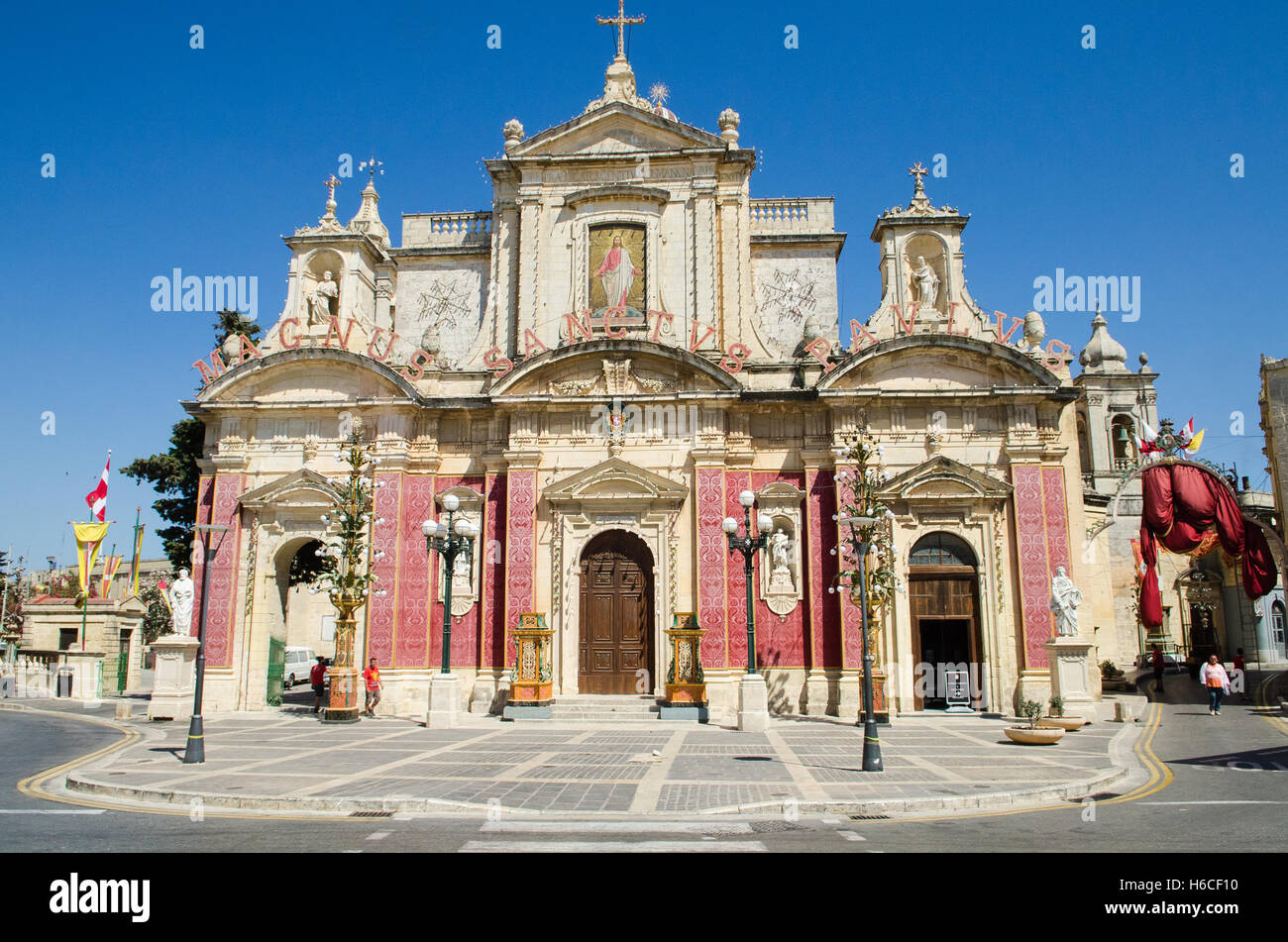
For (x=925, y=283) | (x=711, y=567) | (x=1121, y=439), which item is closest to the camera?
(x=711, y=567)

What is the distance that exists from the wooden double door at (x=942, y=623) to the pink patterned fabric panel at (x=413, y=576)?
45.9 ft

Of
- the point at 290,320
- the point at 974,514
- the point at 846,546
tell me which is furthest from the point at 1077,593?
the point at 290,320

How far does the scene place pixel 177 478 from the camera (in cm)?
3622

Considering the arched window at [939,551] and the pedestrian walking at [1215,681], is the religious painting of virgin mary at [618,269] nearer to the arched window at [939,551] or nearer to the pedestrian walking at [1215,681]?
the arched window at [939,551]

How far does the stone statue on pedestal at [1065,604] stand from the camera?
23948 mm

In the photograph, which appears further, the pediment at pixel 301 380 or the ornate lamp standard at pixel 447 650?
the pediment at pixel 301 380

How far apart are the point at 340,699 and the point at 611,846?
53.7 feet

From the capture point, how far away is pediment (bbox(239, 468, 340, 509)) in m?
27.4

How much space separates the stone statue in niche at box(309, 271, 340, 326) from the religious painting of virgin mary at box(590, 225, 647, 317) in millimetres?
8644

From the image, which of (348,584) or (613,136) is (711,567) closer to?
(348,584)

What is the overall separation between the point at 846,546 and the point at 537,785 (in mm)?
14291

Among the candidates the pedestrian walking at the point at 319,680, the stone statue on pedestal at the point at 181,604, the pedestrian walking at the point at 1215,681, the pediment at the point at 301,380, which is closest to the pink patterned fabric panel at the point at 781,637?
the pedestrian walking at the point at 1215,681

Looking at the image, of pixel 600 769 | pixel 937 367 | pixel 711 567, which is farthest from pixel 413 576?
pixel 937 367

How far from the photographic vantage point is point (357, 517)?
81.8ft
